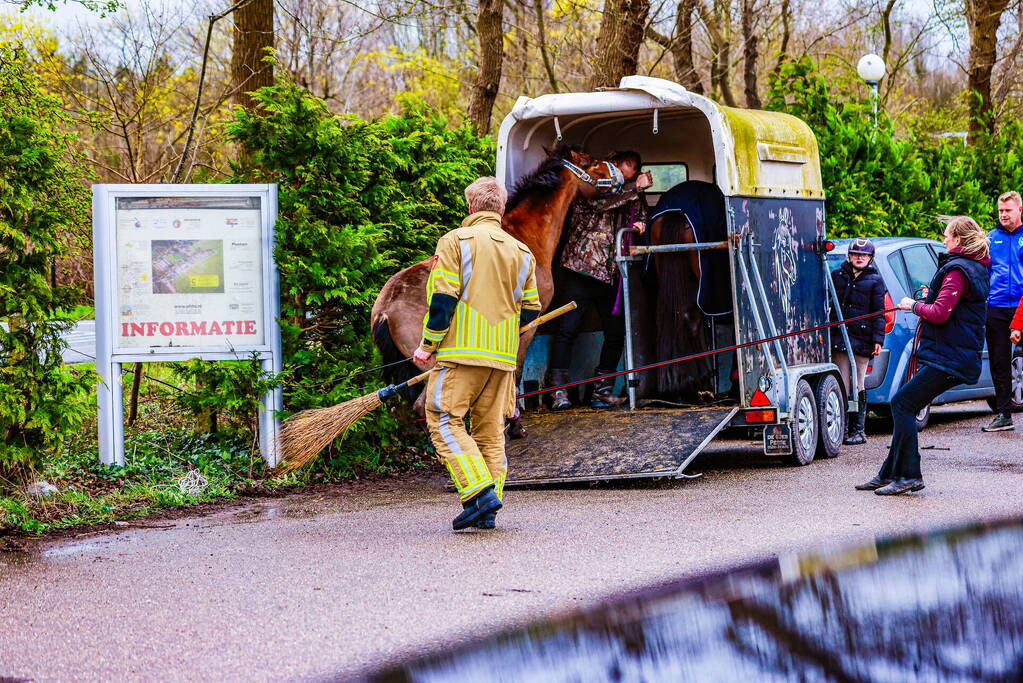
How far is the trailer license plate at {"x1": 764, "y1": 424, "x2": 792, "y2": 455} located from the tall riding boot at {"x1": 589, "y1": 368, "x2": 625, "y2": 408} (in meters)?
1.30

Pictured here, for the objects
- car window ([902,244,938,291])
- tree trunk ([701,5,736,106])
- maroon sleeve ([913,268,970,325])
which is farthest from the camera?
tree trunk ([701,5,736,106])

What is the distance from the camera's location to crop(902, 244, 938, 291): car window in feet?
40.3

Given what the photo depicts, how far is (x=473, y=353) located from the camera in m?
7.14

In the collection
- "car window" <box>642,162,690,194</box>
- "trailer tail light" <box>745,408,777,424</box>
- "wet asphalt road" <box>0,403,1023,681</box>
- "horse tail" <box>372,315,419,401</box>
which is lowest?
"wet asphalt road" <box>0,403,1023,681</box>

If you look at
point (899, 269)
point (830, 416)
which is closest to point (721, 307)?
point (830, 416)

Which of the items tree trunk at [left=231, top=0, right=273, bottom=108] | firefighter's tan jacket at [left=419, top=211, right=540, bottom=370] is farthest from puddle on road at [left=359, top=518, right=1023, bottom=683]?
tree trunk at [left=231, top=0, right=273, bottom=108]

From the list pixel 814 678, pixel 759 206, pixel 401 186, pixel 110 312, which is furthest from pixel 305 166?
pixel 814 678

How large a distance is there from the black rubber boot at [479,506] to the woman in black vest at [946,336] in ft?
9.25

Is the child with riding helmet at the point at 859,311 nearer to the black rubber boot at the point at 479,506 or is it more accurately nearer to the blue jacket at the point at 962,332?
the blue jacket at the point at 962,332

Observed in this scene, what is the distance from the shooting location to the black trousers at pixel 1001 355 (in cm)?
1197

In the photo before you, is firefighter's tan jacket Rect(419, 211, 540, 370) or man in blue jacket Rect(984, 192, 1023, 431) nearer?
firefighter's tan jacket Rect(419, 211, 540, 370)

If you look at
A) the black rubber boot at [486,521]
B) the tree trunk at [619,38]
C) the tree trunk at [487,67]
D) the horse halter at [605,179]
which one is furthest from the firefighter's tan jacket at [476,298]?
the tree trunk at [619,38]

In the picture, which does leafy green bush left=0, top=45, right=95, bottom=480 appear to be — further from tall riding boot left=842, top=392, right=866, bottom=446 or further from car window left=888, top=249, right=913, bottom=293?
car window left=888, top=249, right=913, bottom=293

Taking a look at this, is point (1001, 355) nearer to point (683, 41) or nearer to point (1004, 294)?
point (1004, 294)
